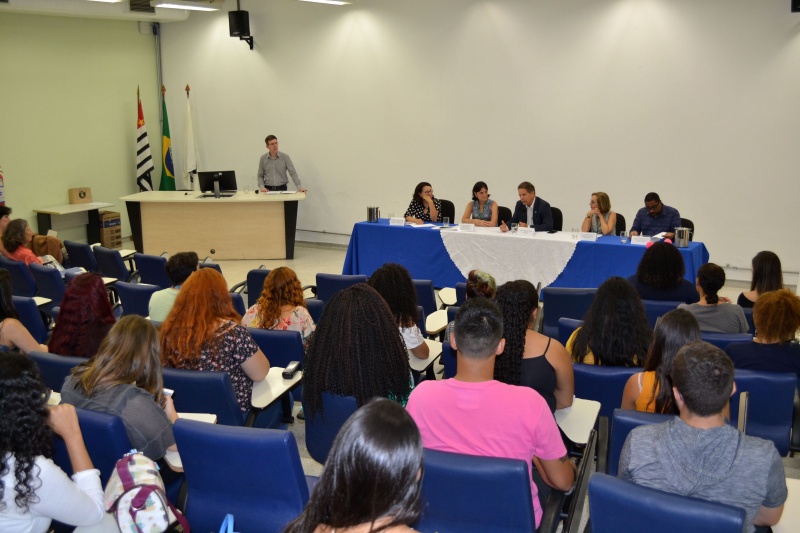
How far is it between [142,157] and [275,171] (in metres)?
2.54

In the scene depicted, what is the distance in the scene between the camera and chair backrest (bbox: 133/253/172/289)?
6680 millimetres

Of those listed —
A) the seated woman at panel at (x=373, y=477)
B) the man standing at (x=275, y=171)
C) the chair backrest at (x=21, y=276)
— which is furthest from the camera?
the man standing at (x=275, y=171)

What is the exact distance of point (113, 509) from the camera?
2438 millimetres

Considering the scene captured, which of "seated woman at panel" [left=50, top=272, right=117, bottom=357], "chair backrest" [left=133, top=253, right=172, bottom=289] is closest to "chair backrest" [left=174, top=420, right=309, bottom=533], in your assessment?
"seated woman at panel" [left=50, top=272, right=117, bottom=357]

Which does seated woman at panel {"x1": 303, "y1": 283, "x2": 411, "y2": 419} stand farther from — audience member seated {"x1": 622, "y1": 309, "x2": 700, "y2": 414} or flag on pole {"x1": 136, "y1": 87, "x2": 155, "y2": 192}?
flag on pole {"x1": 136, "y1": 87, "x2": 155, "y2": 192}

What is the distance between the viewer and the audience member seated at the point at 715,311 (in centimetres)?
448

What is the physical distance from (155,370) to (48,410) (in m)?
0.50

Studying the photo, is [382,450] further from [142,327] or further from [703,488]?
[142,327]

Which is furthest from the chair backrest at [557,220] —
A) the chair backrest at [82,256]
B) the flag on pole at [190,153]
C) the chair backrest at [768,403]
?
the flag on pole at [190,153]

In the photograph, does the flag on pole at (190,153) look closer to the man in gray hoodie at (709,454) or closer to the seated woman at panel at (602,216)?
the seated woman at panel at (602,216)

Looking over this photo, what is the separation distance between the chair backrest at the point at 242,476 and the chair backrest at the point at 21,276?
4.34 m

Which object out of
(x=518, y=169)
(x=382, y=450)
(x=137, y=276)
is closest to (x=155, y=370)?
(x=382, y=450)

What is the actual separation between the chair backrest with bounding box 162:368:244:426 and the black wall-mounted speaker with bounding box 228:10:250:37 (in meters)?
8.88

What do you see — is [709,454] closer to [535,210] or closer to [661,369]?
[661,369]
